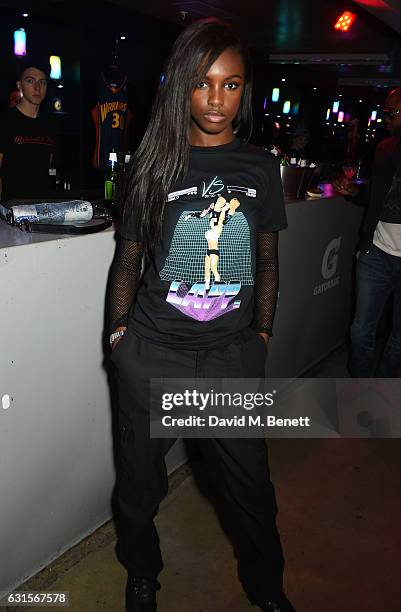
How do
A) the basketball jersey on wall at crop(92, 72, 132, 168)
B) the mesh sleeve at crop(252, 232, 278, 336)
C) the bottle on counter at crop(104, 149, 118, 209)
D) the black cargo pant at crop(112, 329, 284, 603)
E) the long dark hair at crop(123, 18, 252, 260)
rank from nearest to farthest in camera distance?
1. the long dark hair at crop(123, 18, 252, 260)
2. the black cargo pant at crop(112, 329, 284, 603)
3. the mesh sleeve at crop(252, 232, 278, 336)
4. the bottle on counter at crop(104, 149, 118, 209)
5. the basketball jersey on wall at crop(92, 72, 132, 168)

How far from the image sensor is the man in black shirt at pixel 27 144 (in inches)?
138

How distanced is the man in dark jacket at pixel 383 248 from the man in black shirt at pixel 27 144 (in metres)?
1.88

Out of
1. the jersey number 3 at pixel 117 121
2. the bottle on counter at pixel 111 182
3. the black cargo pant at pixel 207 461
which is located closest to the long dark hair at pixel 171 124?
the black cargo pant at pixel 207 461

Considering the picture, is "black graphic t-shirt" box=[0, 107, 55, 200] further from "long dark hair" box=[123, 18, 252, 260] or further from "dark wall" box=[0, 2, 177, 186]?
"dark wall" box=[0, 2, 177, 186]

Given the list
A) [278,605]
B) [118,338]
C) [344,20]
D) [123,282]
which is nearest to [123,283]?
[123,282]

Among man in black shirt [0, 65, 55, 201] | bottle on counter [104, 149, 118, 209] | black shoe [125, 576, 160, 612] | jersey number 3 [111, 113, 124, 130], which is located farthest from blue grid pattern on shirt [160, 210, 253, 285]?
jersey number 3 [111, 113, 124, 130]

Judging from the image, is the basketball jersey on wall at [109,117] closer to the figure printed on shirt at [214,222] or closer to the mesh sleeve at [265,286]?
the mesh sleeve at [265,286]

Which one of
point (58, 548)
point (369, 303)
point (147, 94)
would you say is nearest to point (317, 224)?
point (369, 303)

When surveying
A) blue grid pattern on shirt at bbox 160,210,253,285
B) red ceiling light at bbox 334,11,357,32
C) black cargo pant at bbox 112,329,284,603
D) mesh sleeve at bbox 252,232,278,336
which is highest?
red ceiling light at bbox 334,11,357,32

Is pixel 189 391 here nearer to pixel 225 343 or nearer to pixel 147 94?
pixel 225 343

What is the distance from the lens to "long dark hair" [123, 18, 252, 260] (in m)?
1.27

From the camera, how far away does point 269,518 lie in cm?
Result: 156

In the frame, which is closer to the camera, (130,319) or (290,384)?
(130,319)

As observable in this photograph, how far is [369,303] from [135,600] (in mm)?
1725
